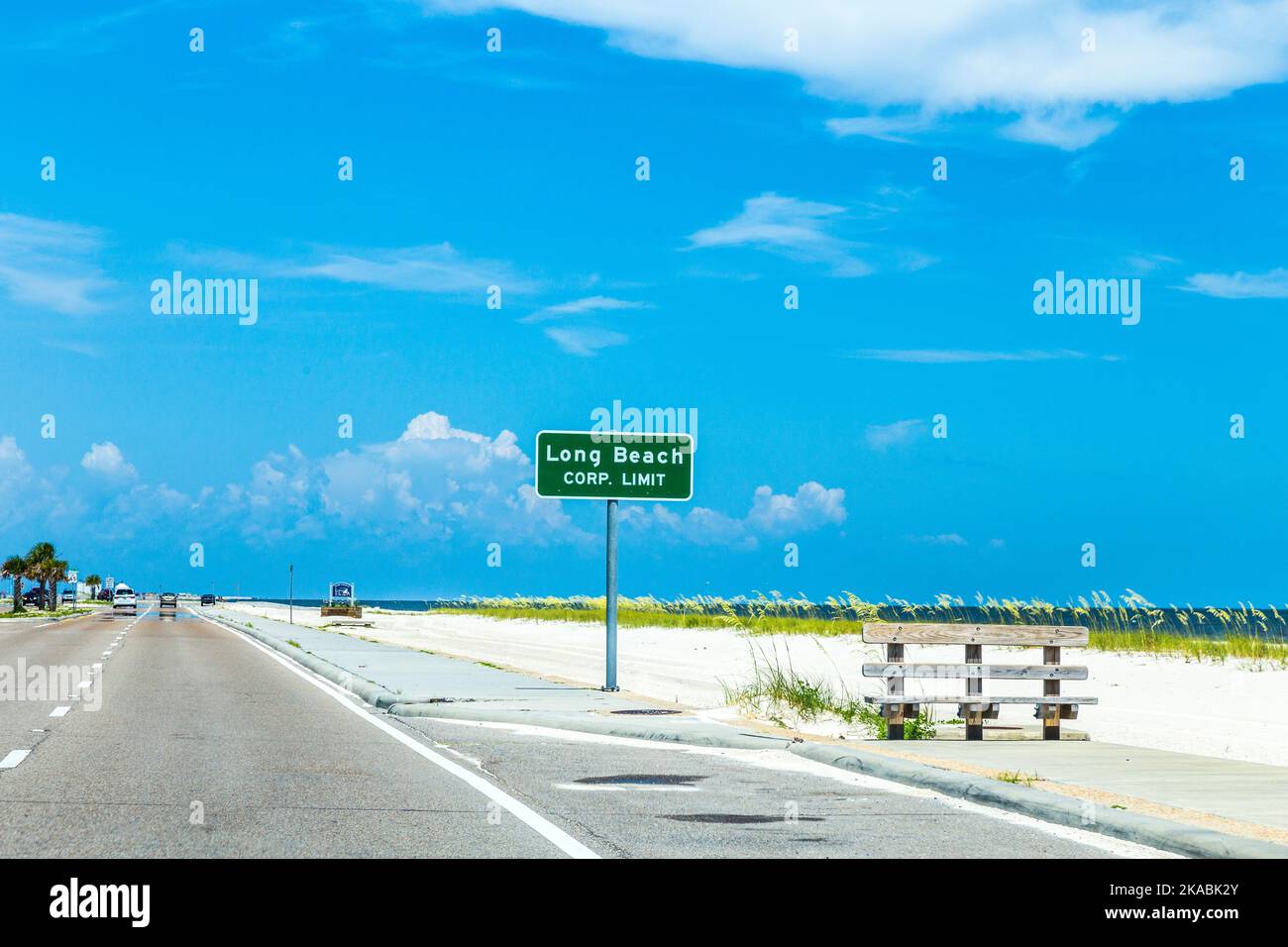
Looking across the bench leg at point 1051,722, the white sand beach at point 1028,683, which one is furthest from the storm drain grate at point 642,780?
the bench leg at point 1051,722

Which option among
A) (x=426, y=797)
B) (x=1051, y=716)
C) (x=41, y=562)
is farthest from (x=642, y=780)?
(x=41, y=562)

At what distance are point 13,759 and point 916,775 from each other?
8.53 metres

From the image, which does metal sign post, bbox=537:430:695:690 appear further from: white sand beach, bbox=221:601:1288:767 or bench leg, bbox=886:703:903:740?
bench leg, bbox=886:703:903:740

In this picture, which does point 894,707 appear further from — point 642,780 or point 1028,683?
point 1028,683

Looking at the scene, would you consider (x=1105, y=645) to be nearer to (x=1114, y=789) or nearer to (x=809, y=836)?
(x=1114, y=789)

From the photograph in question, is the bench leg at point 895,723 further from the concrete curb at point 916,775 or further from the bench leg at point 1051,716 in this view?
the bench leg at point 1051,716

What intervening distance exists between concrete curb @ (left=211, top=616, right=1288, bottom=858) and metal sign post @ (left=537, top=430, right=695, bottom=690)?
5057mm

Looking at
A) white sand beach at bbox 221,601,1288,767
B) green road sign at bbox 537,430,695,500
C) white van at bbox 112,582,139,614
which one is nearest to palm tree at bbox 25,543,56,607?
white van at bbox 112,582,139,614

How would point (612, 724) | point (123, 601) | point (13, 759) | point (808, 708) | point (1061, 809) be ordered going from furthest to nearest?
point (123, 601), point (808, 708), point (612, 724), point (13, 759), point (1061, 809)

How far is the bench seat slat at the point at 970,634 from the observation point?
54.8 ft

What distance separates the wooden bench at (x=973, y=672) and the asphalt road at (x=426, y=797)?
66.0 inches

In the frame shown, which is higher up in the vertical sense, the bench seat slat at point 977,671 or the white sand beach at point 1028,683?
the bench seat slat at point 977,671

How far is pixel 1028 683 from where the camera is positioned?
1266 inches

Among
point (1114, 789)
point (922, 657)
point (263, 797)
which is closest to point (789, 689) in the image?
point (1114, 789)
